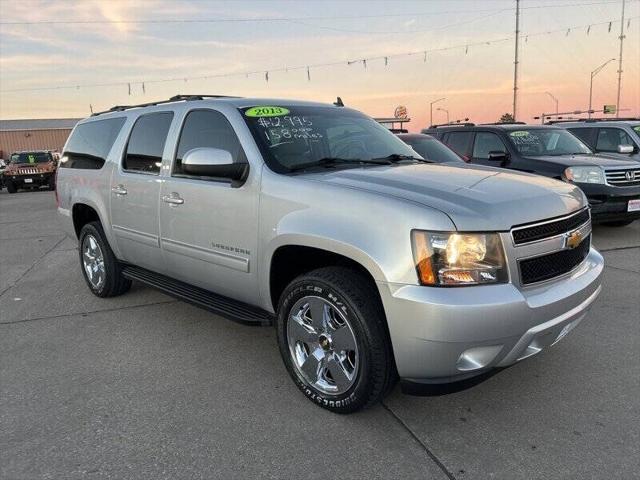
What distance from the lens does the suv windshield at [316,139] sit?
11.6ft

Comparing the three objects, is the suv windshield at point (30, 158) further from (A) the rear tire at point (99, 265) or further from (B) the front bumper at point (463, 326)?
(B) the front bumper at point (463, 326)

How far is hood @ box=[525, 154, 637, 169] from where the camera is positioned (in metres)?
7.64

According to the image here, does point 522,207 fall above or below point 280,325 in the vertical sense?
above

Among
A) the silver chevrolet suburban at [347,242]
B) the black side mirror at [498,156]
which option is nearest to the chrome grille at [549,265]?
the silver chevrolet suburban at [347,242]

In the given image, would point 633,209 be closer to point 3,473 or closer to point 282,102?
point 282,102

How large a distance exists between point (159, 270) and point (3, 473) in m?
2.08

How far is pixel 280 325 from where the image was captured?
330 centimetres

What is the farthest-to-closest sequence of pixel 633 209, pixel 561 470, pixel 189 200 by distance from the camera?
pixel 633 209
pixel 189 200
pixel 561 470

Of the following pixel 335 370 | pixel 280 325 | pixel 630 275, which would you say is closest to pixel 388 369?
pixel 335 370

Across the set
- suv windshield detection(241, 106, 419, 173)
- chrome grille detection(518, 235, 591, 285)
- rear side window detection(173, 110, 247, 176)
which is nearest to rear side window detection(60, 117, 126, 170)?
rear side window detection(173, 110, 247, 176)

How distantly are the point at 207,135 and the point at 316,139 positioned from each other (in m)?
0.81

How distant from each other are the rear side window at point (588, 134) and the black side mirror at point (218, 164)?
9642 mm

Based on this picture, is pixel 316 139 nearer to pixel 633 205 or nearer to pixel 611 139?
pixel 633 205

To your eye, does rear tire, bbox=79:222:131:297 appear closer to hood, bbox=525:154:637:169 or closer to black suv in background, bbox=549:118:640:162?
hood, bbox=525:154:637:169
